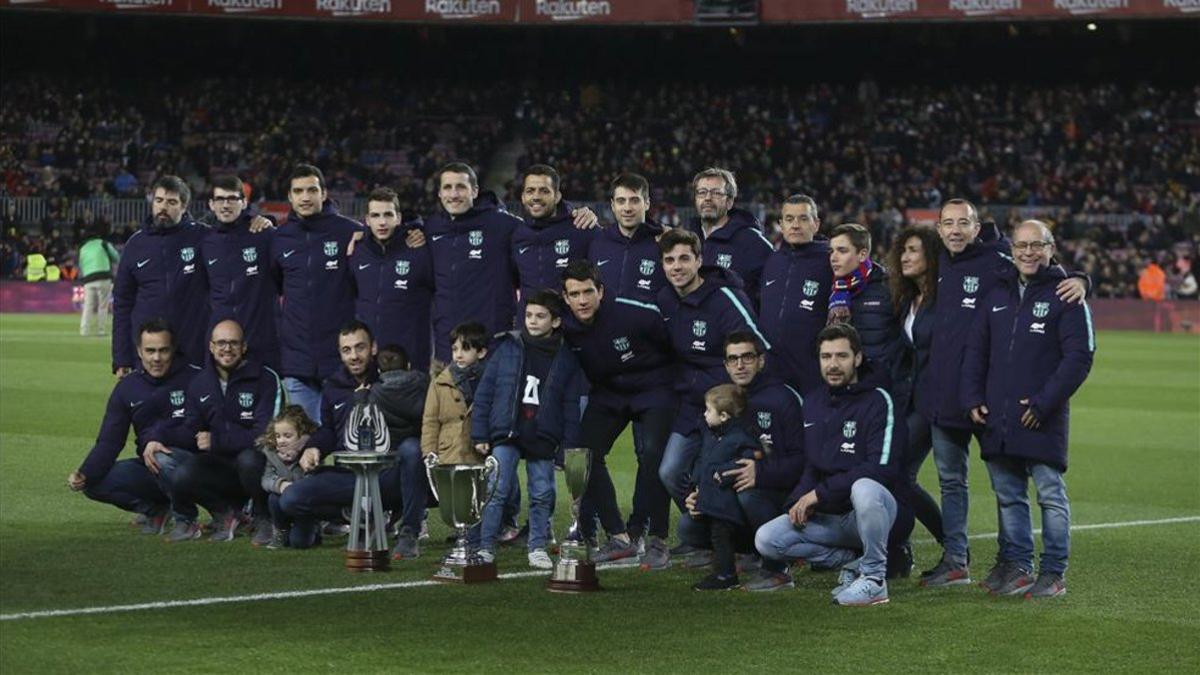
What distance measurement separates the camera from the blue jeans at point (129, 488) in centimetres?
1166

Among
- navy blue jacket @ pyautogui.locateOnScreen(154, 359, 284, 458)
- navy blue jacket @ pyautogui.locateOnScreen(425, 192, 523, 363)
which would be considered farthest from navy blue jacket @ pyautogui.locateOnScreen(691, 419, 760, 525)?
navy blue jacket @ pyautogui.locateOnScreen(154, 359, 284, 458)

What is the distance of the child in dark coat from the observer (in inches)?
384

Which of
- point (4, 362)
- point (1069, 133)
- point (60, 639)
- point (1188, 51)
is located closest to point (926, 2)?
point (1069, 133)

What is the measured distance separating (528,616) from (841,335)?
2251 mm

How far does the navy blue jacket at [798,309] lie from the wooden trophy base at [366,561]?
8.20 ft

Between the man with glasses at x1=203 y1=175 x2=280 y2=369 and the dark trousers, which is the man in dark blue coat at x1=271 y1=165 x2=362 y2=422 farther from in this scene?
the dark trousers

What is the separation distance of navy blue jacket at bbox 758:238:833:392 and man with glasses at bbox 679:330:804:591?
1.72ft

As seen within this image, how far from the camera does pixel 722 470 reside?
32.3 feet

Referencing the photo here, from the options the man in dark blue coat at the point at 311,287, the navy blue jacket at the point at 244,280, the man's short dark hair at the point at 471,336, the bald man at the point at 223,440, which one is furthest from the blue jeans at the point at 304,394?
the man's short dark hair at the point at 471,336

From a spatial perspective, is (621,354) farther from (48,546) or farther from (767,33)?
(767,33)

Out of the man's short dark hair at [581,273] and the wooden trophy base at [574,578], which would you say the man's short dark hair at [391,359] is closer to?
the man's short dark hair at [581,273]

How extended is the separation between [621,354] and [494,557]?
1371 mm

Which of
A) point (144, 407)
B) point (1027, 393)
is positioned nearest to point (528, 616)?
point (1027, 393)

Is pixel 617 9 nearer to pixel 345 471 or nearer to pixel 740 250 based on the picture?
pixel 740 250
